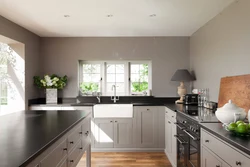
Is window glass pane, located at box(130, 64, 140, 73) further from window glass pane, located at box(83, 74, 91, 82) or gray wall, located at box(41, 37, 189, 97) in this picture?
window glass pane, located at box(83, 74, 91, 82)

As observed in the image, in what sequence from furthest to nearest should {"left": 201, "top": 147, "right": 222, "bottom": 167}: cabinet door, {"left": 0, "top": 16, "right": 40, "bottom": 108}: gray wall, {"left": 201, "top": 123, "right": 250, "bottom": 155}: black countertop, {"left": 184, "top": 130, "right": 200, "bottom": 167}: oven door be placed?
{"left": 0, "top": 16, "right": 40, "bottom": 108}: gray wall, {"left": 184, "top": 130, "right": 200, "bottom": 167}: oven door, {"left": 201, "top": 147, "right": 222, "bottom": 167}: cabinet door, {"left": 201, "top": 123, "right": 250, "bottom": 155}: black countertop

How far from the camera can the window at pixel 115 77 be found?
4.79 metres

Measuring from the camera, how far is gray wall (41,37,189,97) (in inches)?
183

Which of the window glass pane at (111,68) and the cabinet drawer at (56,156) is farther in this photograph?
the window glass pane at (111,68)

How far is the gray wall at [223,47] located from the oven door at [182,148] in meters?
0.79

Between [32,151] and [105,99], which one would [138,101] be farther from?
[32,151]

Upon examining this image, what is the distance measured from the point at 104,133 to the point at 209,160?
2.51 metres

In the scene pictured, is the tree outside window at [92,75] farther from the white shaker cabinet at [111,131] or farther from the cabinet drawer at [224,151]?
the cabinet drawer at [224,151]

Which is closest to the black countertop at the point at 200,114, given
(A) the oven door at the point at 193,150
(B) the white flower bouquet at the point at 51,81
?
(A) the oven door at the point at 193,150

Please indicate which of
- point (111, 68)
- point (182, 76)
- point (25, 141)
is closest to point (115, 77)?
point (111, 68)

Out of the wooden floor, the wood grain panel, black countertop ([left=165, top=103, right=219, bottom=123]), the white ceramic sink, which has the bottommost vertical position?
the wooden floor

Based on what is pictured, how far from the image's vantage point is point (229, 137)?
62.1 inches

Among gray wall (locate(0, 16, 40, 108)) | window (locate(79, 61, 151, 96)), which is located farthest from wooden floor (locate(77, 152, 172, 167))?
gray wall (locate(0, 16, 40, 108))

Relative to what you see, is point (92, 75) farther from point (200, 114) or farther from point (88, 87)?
point (200, 114)
